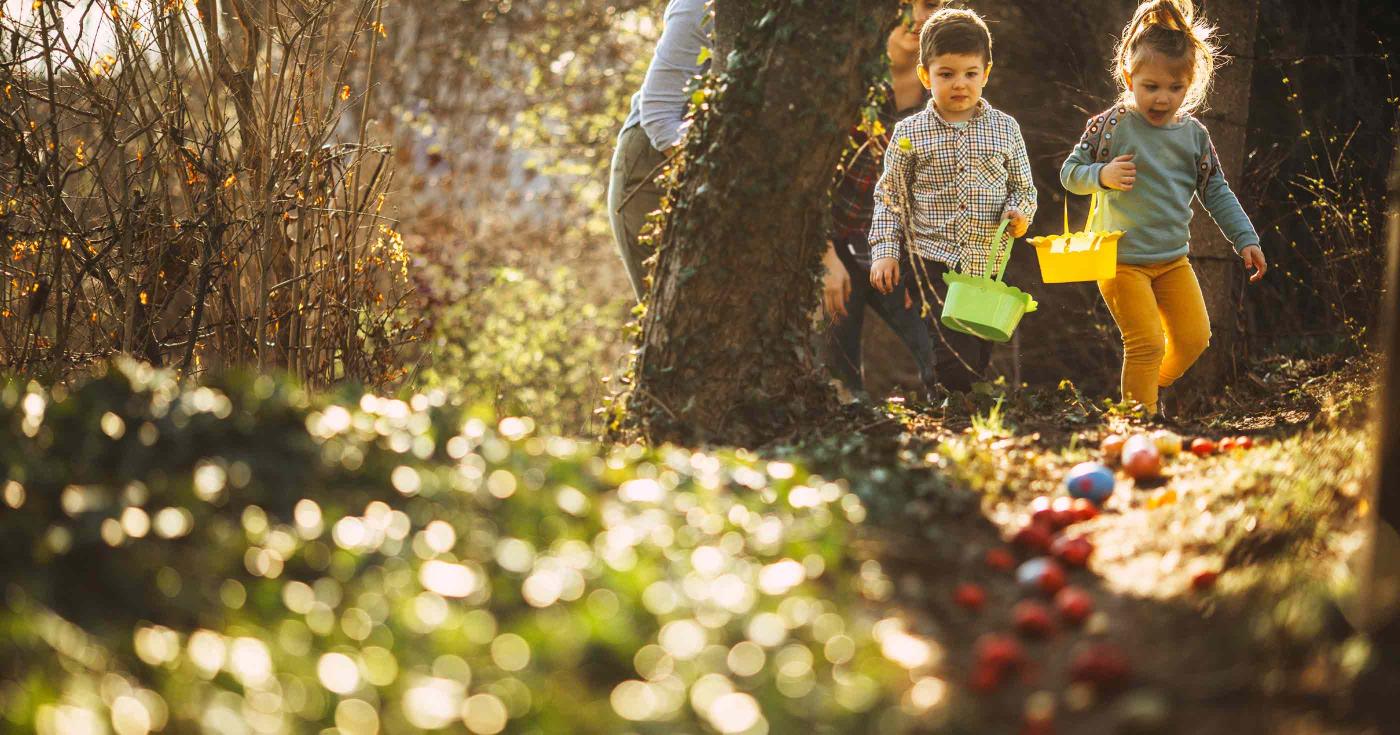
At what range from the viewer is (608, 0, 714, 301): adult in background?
16.6ft

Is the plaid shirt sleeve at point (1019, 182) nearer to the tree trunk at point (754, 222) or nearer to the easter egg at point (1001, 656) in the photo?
the tree trunk at point (754, 222)

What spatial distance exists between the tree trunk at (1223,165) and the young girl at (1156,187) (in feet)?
3.68

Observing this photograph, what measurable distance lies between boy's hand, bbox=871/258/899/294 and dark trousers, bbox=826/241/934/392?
506 mm

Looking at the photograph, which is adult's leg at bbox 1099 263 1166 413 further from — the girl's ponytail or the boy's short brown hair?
the boy's short brown hair

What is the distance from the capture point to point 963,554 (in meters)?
3.02

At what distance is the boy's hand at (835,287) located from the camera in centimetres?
555

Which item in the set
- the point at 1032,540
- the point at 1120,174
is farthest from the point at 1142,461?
the point at 1120,174

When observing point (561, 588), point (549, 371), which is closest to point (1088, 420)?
point (561, 588)

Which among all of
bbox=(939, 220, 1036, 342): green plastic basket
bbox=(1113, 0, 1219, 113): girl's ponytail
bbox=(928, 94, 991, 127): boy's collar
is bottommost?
bbox=(939, 220, 1036, 342): green plastic basket

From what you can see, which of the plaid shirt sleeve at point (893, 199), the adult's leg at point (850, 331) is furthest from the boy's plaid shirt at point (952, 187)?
the adult's leg at point (850, 331)

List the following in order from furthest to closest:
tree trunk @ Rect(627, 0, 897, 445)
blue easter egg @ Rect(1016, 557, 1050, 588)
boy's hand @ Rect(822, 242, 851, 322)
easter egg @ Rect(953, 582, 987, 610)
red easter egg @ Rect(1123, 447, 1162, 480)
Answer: boy's hand @ Rect(822, 242, 851, 322) → tree trunk @ Rect(627, 0, 897, 445) → red easter egg @ Rect(1123, 447, 1162, 480) → blue easter egg @ Rect(1016, 557, 1050, 588) → easter egg @ Rect(953, 582, 987, 610)

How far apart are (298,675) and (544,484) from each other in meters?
1.05

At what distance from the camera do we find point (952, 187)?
5109mm

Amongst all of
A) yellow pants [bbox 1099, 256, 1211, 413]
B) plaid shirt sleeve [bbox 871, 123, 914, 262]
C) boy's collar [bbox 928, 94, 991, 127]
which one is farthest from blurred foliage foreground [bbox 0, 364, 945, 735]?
boy's collar [bbox 928, 94, 991, 127]
